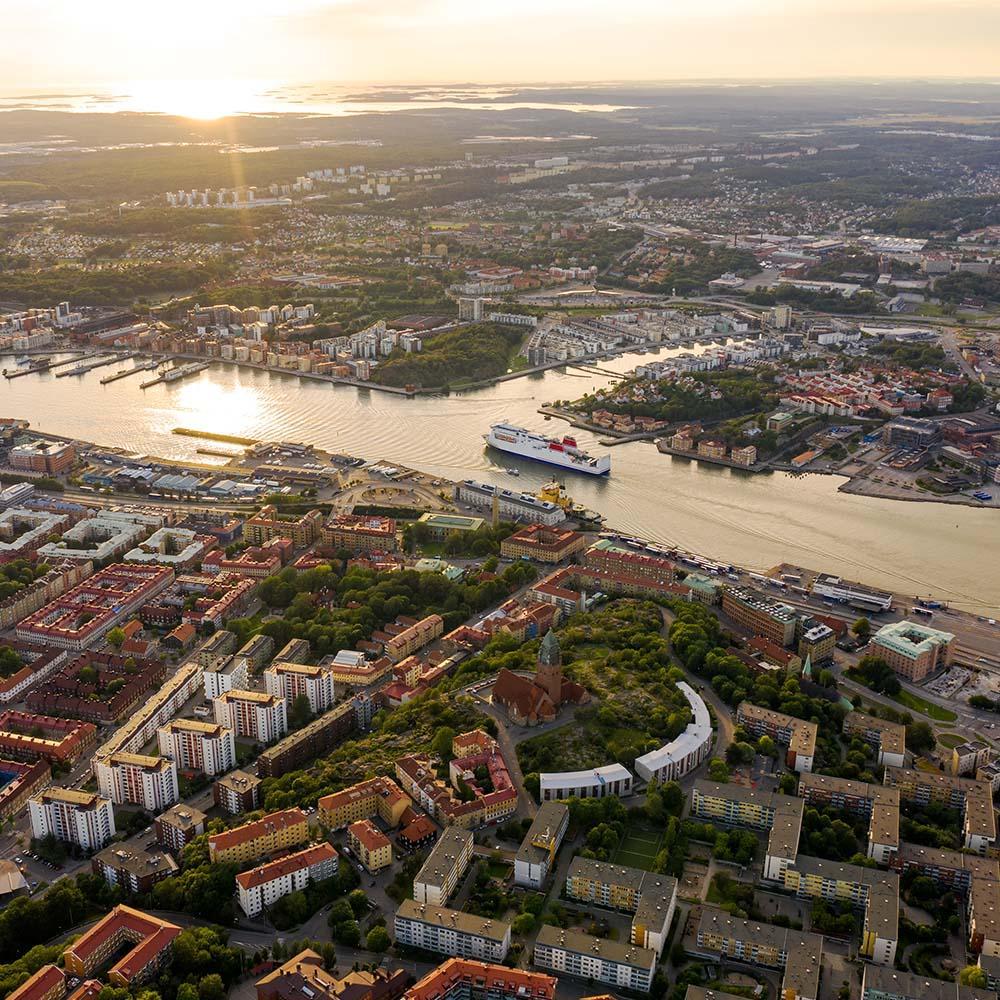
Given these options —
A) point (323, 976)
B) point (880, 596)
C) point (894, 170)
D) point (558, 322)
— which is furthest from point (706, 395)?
point (894, 170)

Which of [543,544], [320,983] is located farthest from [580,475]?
[320,983]

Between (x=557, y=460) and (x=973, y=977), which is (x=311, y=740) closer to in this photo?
(x=973, y=977)

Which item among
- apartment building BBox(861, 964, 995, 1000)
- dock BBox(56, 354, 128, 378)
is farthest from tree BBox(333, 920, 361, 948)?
dock BBox(56, 354, 128, 378)

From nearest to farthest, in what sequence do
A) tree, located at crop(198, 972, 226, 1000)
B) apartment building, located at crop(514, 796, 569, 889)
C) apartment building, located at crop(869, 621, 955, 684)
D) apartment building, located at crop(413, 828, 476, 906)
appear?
tree, located at crop(198, 972, 226, 1000) → apartment building, located at crop(413, 828, 476, 906) → apartment building, located at crop(514, 796, 569, 889) → apartment building, located at crop(869, 621, 955, 684)

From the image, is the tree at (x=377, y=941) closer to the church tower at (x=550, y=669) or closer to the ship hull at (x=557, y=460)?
the church tower at (x=550, y=669)

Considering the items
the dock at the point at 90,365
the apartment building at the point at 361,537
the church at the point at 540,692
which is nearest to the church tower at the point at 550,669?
the church at the point at 540,692

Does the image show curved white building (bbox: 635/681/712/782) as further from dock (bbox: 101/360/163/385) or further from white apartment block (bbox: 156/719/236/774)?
dock (bbox: 101/360/163/385)
